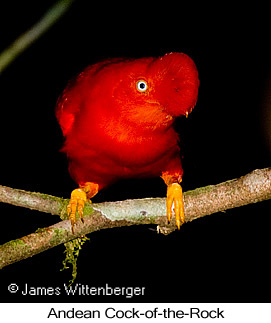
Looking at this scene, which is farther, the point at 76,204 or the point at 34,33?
the point at 76,204

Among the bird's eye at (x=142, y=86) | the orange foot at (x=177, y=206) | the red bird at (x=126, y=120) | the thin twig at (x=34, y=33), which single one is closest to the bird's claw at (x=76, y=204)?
the red bird at (x=126, y=120)

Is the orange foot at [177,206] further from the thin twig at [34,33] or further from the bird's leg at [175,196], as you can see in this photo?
the thin twig at [34,33]

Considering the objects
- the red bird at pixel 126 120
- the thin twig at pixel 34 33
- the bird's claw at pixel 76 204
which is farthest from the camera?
the bird's claw at pixel 76 204

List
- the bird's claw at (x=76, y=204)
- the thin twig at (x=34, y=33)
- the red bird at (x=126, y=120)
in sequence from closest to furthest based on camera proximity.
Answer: the thin twig at (x=34, y=33), the red bird at (x=126, y=120), the bird's claw at (x=76, y=204)

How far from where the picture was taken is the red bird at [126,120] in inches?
71.1

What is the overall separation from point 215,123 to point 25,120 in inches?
61.0

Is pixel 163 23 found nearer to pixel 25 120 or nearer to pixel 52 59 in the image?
pixel 52 59

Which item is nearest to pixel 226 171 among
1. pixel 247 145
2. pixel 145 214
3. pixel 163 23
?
pixel 247 145

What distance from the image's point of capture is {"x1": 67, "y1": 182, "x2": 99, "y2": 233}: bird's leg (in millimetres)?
2033

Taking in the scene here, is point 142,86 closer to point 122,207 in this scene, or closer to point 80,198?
point 122,207

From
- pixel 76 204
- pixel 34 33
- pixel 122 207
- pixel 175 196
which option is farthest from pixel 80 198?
pixel 34 33

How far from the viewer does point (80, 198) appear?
224cm

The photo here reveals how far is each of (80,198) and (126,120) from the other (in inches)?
23.1

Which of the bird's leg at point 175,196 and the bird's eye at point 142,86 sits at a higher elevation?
the bird's eye at point 142,86
